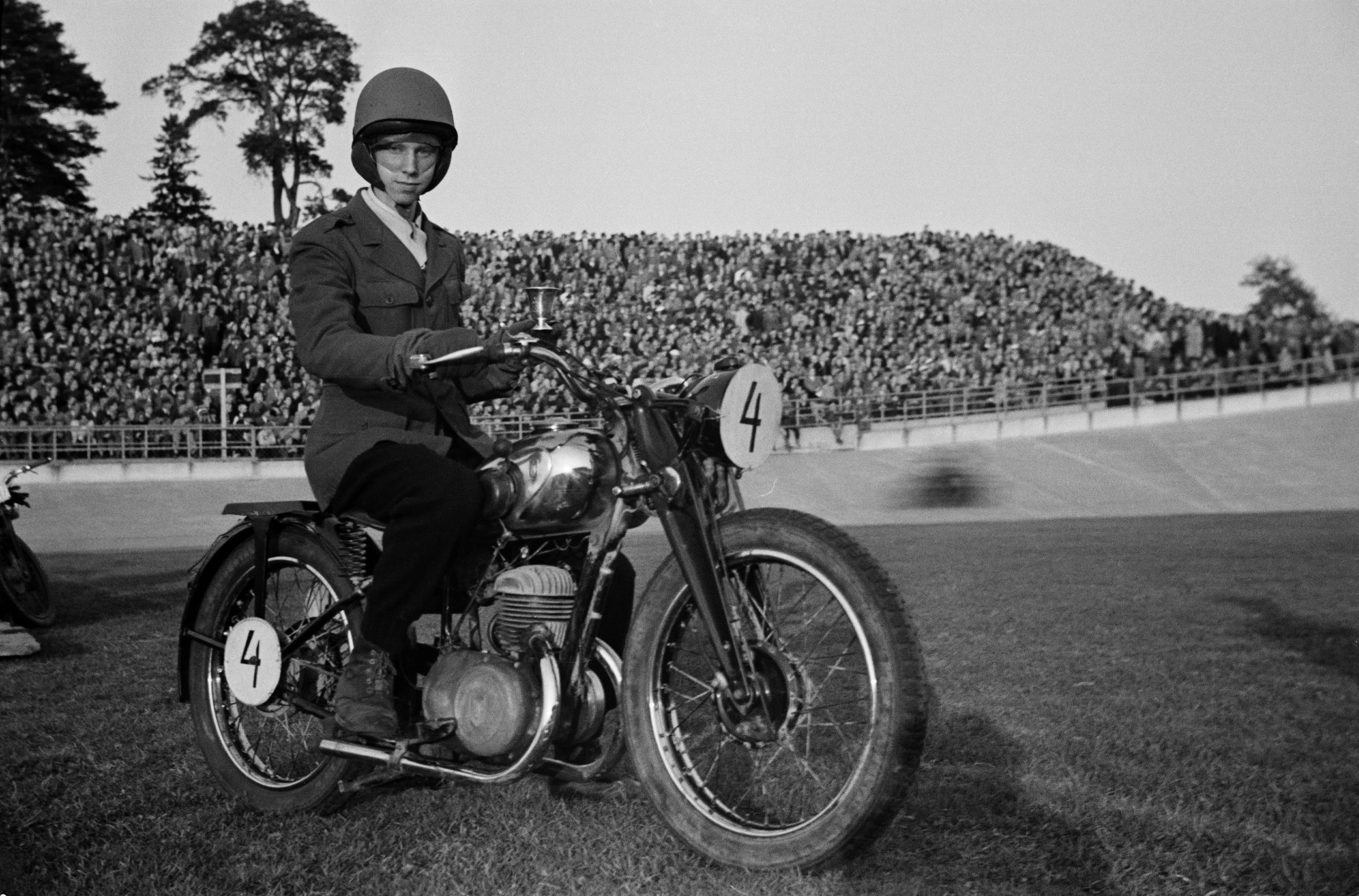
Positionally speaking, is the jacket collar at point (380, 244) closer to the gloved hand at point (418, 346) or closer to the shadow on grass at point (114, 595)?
the gloved hand at point (418, 346)

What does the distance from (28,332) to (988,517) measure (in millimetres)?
17290

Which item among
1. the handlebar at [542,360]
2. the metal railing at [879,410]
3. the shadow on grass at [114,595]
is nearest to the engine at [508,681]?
the handlebar at [542,360]

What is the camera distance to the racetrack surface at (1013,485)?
72.3ft

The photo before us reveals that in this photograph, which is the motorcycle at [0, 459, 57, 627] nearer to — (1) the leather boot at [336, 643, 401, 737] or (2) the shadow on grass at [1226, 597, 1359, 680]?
(1) the leather boot at [336, 643, 401, 737]

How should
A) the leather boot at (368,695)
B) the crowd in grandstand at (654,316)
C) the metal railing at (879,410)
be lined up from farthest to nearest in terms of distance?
1. the crowd in grandstand at (654,316)
2. the metal railing at (879,410)
3. the leather boot at (368,695)

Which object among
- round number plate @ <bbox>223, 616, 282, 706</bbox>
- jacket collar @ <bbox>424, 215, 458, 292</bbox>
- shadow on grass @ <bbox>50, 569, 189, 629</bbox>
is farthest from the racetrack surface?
jacket collar @ <bbox>424, 215, 458, 292</bbox>

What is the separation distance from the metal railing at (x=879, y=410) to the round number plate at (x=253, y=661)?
18.9m

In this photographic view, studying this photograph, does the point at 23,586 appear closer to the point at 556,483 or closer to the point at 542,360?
the point at 556,483

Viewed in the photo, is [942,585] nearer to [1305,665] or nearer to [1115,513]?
[1305,665]

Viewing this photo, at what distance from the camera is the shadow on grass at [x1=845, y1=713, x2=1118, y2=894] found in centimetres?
317

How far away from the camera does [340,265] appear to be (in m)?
3.78

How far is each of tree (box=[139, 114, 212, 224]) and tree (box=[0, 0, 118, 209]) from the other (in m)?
7.42

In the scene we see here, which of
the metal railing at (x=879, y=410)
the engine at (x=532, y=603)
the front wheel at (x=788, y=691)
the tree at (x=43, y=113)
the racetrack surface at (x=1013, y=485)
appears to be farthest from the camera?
the tree at (x=43, y=113)

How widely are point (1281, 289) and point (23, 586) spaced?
75.1 ft
